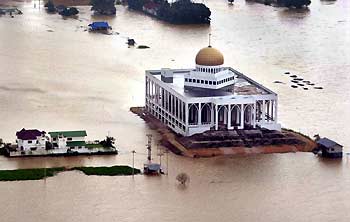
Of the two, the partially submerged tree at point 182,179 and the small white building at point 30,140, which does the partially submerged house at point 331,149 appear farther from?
the small white building at point 30,140

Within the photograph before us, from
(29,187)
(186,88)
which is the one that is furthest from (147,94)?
(29,187)

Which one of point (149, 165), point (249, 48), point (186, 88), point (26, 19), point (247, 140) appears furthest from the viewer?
point (26, 19)

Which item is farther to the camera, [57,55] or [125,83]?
[57,55]

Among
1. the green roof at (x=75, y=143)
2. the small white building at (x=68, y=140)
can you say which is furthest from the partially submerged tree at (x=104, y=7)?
the green roof at (x=75, y=143)

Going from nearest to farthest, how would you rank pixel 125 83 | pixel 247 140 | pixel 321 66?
pixel 247 140
pixel 125 83
pixel 321 66

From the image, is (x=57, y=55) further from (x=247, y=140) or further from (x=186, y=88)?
(x=247, y=140)

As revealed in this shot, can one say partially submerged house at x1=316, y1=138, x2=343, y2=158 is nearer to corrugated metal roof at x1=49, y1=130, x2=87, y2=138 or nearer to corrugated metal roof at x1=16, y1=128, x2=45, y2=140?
corrugated metal roof at x1=49, y1=130, x2=87, y2=138
